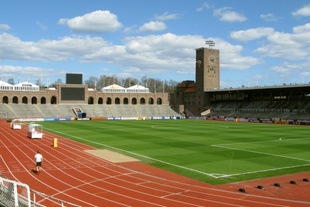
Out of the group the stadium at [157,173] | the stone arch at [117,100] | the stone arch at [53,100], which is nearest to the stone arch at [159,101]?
the stone arch at [117,100]

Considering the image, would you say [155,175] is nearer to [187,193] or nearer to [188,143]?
[187,193]

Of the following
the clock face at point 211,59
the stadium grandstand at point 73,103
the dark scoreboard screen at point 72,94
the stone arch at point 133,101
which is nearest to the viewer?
the stadium grandstand at point 73,103

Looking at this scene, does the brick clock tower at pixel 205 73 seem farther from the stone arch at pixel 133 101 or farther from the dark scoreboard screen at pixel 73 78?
the dark scoreboard screen at pixel 73 78

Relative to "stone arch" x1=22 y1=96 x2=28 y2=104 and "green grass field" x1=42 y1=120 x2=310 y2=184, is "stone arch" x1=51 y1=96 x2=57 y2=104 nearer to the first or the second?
"stone arch" x1=22 y1=96 x2=28 y2=104

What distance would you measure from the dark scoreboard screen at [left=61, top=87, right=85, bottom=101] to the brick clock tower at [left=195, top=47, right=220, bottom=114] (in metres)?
37.3

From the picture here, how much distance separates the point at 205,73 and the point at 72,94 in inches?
1676

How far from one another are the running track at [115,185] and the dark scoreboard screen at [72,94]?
76016 millimetres

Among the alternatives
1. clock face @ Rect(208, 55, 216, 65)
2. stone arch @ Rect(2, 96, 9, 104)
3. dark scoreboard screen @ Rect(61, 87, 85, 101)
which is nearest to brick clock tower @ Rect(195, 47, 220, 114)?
clock face @ Rect(208, 55, 216, 65)

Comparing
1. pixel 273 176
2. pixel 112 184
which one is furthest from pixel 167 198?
pixel 273 176

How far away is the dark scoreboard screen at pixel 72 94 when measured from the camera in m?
105

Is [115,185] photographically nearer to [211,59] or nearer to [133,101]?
[211,59]

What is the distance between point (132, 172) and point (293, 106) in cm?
7545

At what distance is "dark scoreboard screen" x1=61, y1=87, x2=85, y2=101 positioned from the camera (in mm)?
104525

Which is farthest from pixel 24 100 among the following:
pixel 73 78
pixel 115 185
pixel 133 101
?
pixel 115 185
